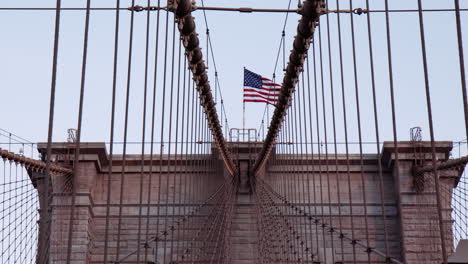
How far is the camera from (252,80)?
26828 mm

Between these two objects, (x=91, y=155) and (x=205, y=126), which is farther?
(x=91, y=155)

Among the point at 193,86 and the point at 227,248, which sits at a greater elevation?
the point at 193,86

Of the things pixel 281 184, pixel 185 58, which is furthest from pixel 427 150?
pixel 185 58

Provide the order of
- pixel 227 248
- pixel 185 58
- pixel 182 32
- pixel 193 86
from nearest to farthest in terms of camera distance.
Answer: pixel 182 32 → pixel 185 58 → pixel 193 86 → pixel 227 248

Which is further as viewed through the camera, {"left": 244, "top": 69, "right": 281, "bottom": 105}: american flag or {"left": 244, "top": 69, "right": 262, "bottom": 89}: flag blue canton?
{"left": 244, "top": 69, "right": 262, "bottom": 89}: flag blue canton

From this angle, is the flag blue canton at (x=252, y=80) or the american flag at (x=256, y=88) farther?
the flag blue canton at (x=252, y=80)

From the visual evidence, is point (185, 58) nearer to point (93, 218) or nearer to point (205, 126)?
point (205, 126)

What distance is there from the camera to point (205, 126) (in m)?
22.4

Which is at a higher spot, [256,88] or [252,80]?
[252,80]

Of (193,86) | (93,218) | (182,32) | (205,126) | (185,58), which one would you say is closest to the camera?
(182,32)

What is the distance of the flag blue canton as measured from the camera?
2667cm

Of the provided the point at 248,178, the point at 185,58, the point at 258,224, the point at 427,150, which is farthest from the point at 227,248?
the point at 185,58

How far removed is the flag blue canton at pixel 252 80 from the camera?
26672mm

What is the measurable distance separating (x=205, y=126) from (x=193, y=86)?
4.59 metres
